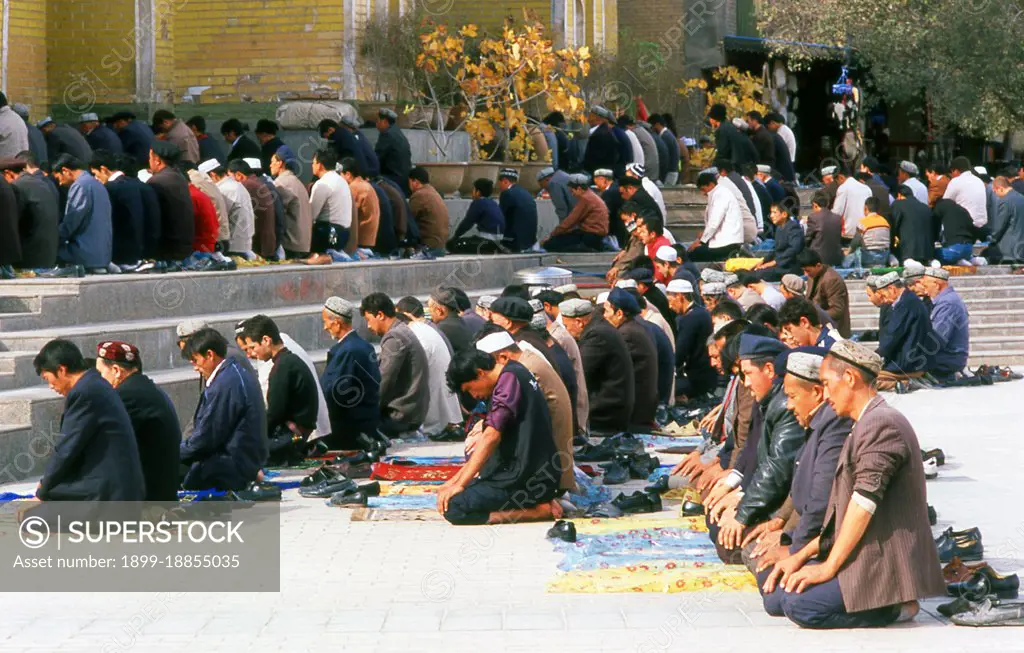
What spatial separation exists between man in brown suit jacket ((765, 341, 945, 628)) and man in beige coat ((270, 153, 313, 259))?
10.6 m

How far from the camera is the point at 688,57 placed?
1318 inches

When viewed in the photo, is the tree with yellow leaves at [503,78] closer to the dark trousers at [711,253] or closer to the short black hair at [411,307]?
the dark trousers at [711,253]

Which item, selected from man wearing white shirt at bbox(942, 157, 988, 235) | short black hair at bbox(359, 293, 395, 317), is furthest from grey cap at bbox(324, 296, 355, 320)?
man wearing white shirt at bbox(942, 157, 988, 235)

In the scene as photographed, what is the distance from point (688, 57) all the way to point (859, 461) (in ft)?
88.5

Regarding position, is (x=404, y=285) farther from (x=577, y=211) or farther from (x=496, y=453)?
(x=496, y=453)

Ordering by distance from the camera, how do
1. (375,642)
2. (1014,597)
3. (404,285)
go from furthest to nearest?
1. (404,285)
2. (1014,597)
3. (375,642)

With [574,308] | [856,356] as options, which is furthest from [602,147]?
[856,356]

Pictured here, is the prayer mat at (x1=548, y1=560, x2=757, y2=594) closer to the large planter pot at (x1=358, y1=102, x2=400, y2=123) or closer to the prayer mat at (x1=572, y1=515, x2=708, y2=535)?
the prayer mat at (x1=572, y1=515, x2=708, y2=535)

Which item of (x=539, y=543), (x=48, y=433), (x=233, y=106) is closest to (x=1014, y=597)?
(x=539, y=543)

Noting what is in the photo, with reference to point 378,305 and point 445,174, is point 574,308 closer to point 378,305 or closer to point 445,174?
point 378,305

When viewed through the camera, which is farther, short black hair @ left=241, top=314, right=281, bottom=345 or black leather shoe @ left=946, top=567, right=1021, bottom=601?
short black hair @ left=241, top=314, right=281, bottom=345

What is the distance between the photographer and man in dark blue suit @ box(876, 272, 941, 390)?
17.2 metres

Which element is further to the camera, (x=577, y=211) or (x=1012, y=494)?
(x=577, y=211)

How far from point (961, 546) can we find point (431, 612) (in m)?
2.91
